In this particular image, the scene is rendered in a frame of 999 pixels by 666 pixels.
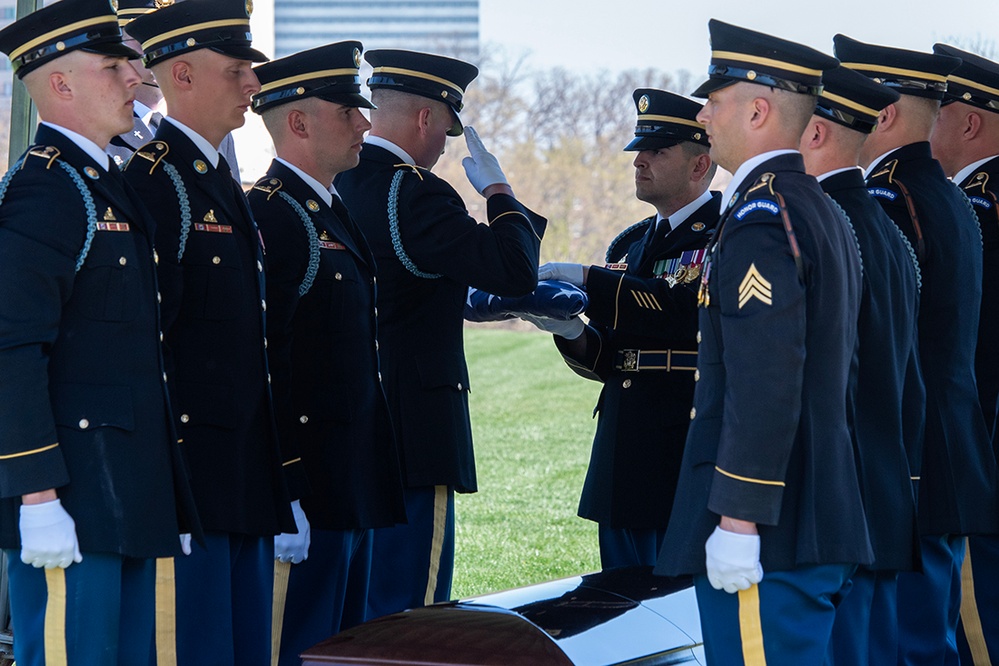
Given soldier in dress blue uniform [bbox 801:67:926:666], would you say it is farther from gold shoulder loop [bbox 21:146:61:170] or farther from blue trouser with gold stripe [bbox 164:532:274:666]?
gold shoulder loop [bbox 21:146:61:170]

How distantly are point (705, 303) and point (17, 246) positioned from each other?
1381 millimetres

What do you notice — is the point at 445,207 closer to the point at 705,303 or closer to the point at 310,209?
the point at 310,209

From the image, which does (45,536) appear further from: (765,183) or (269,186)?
(765,183)

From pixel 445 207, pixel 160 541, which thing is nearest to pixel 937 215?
pixel 445 207

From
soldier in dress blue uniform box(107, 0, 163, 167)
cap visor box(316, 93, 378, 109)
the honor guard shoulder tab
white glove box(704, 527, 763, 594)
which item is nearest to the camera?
white glove box(704, 527, 763, 594)

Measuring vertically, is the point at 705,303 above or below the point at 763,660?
above

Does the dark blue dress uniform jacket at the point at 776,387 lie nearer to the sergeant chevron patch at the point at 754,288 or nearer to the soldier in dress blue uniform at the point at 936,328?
the sergeant chevron patch at the point at 754,288

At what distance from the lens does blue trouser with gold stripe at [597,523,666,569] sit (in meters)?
3.98

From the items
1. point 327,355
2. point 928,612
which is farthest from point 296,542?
point 928,612

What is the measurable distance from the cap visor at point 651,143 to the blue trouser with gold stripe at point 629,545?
123 centimetres

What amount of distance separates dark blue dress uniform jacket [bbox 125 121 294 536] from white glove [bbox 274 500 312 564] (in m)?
0.24

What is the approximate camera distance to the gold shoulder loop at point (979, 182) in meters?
3.94

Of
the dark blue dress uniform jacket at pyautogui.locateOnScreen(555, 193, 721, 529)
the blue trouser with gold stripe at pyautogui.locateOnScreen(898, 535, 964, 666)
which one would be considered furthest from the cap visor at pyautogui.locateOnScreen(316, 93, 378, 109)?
the blue trouser with gold stripe at pyautogui.locateOnScreen(898, 535, 964, 666)

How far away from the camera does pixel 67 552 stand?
97.3 inches
